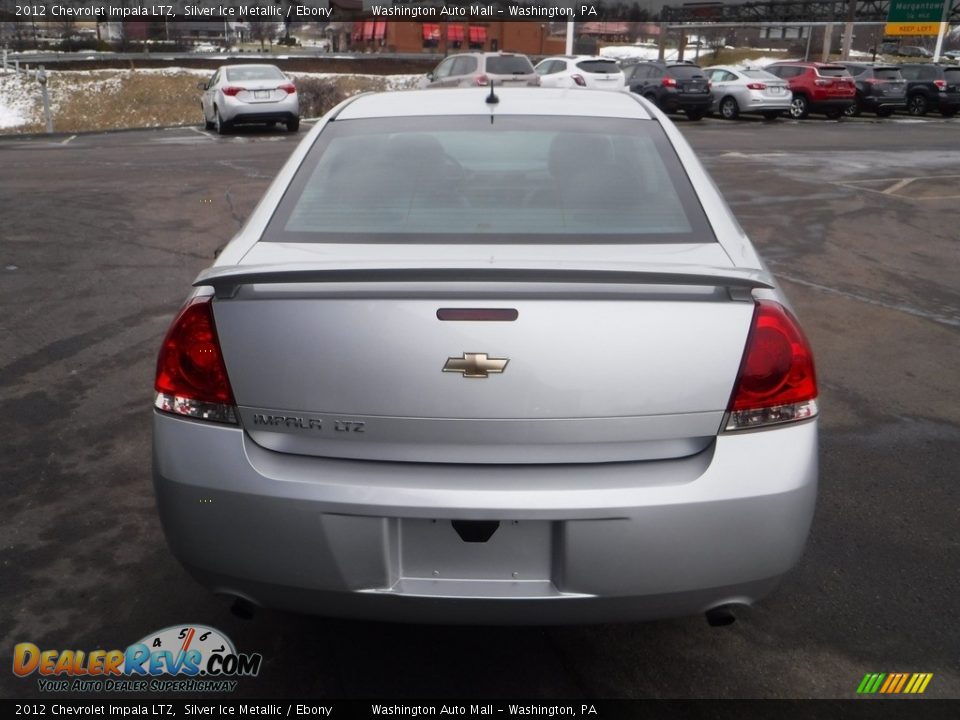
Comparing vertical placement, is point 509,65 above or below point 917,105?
above

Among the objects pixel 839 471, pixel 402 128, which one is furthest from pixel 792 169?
pixel 402 128

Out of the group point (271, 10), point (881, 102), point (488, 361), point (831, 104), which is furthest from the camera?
point (271, 10)

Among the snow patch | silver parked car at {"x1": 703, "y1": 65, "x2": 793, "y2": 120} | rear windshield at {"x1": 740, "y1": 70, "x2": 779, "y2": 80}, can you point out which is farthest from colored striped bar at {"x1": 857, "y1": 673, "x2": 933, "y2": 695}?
the snow patch

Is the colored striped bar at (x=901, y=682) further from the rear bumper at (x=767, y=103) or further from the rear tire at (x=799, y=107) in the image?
the rear tire at (x=799, y=107)

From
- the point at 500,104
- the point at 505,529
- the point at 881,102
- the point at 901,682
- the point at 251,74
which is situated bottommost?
the point at 881,102

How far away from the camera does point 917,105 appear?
3059 centimetres

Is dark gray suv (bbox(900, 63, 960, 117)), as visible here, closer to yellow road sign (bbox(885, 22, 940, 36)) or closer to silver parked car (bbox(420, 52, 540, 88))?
silver parked car (bbox(420, 52, 540, 88))

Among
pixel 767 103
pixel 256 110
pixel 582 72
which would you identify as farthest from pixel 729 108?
pixel 256 110

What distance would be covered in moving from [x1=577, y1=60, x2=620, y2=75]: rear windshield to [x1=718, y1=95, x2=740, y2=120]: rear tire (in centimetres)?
339

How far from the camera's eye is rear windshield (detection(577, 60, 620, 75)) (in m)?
26.4

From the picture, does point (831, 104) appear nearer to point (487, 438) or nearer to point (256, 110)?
point (256, 110)

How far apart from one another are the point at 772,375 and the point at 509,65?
73.4 feet

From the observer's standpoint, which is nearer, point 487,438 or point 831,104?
point 487,438

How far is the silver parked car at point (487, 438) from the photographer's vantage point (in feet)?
7.48
